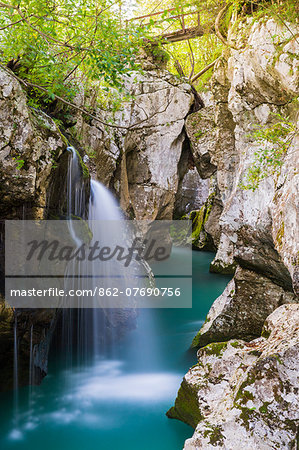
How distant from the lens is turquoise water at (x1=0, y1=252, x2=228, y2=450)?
13.6ft

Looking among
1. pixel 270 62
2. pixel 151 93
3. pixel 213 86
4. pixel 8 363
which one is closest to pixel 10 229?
pixel 8 363

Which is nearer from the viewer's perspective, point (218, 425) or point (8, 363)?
point (218, 425)

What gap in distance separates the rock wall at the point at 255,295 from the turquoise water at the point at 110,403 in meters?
0.46

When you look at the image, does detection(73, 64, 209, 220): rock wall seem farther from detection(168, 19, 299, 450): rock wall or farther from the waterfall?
the waterfall

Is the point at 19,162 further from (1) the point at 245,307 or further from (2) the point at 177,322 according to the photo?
(2) the point at 177,322

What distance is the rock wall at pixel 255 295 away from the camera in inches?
113

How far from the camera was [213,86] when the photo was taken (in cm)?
955

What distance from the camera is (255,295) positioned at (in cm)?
561

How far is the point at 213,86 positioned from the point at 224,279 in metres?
6.36

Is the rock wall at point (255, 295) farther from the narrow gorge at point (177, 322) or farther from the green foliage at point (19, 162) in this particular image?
the green foliage at point (19, 162)

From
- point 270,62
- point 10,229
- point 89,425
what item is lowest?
point 89,425

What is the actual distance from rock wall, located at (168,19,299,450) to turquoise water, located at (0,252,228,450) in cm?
46

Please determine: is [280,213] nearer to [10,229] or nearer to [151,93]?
[10,229]

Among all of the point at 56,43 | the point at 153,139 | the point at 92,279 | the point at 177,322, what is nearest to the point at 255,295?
the point at 177,322
